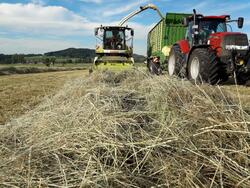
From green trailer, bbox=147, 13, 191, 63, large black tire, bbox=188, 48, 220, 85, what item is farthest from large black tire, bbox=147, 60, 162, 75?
large black tire, bbox=188, 48, 220, 85

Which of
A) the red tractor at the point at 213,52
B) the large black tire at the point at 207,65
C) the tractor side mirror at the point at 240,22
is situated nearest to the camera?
the large black tire at the point at 207,65

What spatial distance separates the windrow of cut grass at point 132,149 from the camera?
2.54m

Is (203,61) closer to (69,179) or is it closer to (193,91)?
(193,91)

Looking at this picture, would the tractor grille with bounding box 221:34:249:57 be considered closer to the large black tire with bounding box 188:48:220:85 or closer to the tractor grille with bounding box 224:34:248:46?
A: the tractor grille with bounding box 224:34:248:46

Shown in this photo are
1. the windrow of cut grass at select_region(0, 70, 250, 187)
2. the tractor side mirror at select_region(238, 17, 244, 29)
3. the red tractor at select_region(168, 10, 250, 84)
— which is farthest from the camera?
the tractor side mirror at select_region(238, 17, 244, 29)

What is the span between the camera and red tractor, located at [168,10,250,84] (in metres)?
9.64

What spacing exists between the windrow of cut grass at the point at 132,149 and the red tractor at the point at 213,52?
5.59 m

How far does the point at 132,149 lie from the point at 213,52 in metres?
7.45

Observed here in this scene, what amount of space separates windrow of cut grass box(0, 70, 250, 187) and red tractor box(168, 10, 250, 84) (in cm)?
559

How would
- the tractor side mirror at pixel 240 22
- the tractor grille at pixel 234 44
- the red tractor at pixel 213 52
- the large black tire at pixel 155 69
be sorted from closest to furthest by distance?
the red tractor at pixel 213 52
the tractor grille at pixel 234 44
the tractor side mirror at pixel 240 22
the large black tire at pixel 155 69

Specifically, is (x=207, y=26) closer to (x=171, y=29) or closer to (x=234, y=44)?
(x=234, y=44)

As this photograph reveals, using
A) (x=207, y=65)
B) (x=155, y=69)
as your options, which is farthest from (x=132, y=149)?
(x=155, y=69)

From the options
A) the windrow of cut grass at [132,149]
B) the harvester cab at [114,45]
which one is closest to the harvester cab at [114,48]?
the harvester cab at [114,45]

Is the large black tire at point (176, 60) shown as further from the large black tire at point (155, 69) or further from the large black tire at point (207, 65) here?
the large black tire at point (207, 65)
